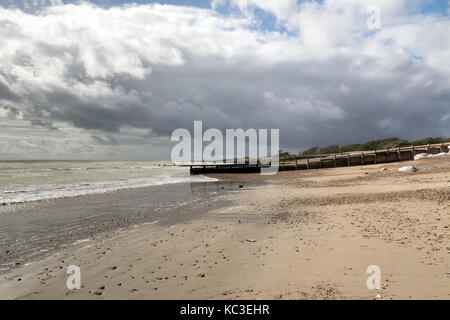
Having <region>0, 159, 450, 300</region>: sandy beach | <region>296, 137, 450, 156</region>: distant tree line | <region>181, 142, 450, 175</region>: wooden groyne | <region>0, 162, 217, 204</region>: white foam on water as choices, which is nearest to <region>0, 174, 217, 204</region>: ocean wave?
<region>0, 162, 217, 204</region>: white foam on water

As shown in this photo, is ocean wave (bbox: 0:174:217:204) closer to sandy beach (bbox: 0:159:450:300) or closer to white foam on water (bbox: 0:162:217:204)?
white foam on water (bbox: 0:162:217:204)

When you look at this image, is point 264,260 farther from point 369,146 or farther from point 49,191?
point 369,146

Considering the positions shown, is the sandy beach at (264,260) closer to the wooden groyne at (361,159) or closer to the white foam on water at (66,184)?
the white foam on water at (66,184)

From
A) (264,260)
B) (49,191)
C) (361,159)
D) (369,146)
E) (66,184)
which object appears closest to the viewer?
(264,260)

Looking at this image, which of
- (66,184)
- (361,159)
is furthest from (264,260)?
(361,159)

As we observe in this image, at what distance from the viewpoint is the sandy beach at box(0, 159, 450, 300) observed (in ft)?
16.9

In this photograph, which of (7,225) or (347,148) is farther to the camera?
(347,148)

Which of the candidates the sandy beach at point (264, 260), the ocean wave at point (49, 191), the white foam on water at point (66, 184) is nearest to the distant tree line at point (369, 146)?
the white foam on water at point (66, 184)

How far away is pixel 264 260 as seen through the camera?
6.75 meters

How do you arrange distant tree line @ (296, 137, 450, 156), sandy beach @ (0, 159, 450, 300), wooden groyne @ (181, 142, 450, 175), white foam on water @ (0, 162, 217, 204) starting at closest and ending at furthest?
sandy beach @ (0, 159, 450, 300)
white foam on water @ (0, 162, 217, 204)
wooden groyne @ (181, 142, 450, 175)
distant tree line @ (296, 137, 450, 156)
